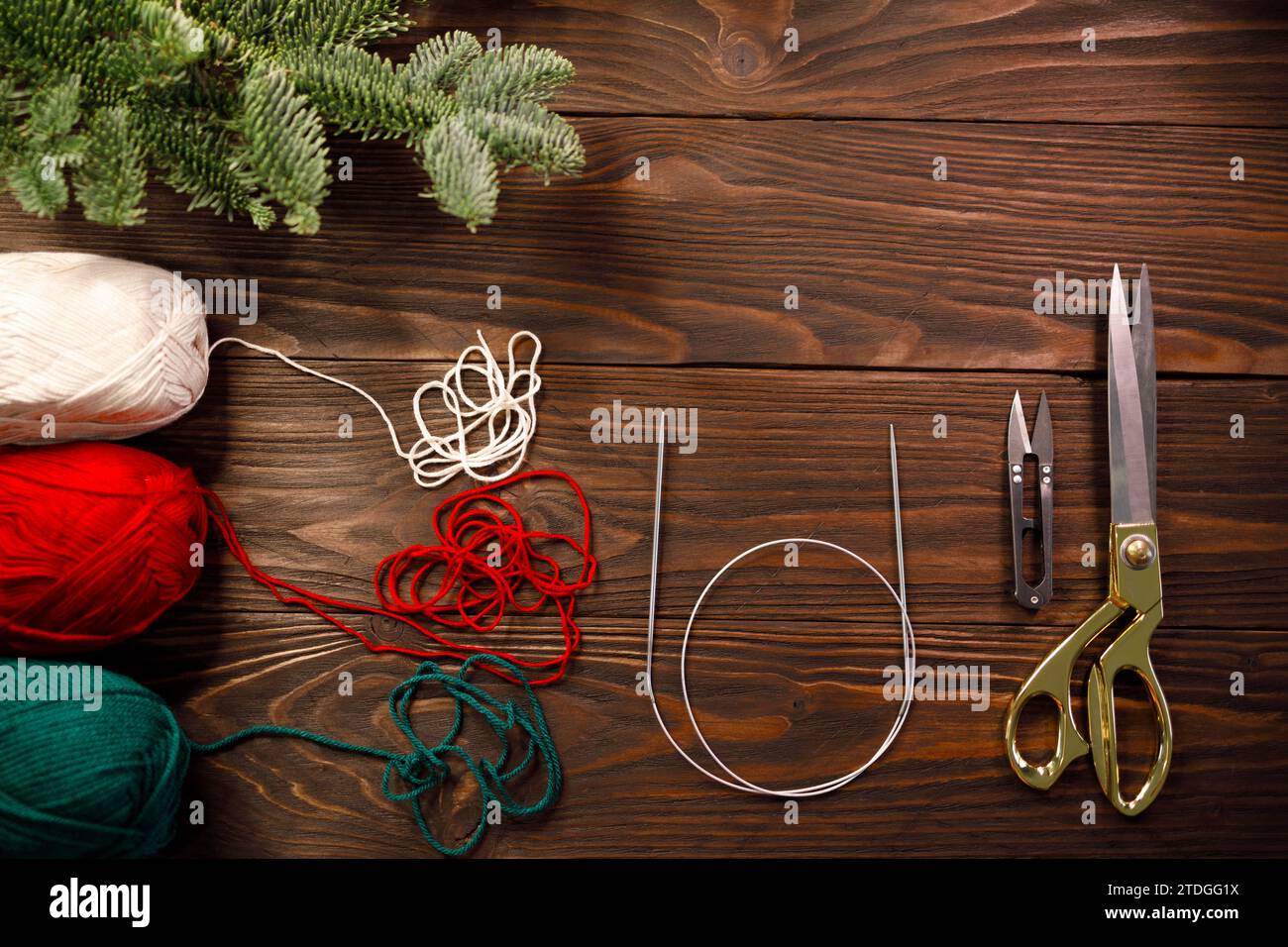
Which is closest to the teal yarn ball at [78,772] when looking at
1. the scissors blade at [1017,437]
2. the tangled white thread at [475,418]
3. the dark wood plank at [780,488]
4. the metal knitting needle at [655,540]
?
the dark wood plank at [780,488]

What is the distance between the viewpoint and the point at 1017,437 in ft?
2.87

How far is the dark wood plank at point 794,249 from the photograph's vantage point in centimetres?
88

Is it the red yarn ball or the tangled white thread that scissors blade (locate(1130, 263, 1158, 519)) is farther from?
the red yarn ball

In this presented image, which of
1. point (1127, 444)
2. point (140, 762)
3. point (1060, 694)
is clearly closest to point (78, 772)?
point (140, 762)

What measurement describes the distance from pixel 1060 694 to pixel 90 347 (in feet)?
2.98

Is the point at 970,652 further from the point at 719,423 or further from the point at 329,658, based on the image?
the point at 329,658

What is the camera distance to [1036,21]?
2.99ft

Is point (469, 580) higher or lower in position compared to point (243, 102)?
lower

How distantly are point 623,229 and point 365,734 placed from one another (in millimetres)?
545

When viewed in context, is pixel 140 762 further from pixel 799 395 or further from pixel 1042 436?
pixel 1042 436

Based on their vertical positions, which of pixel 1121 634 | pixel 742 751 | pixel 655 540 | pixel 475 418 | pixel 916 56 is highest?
pixel 916 56

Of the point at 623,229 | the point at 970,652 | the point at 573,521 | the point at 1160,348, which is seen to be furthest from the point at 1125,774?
the point at 623,229

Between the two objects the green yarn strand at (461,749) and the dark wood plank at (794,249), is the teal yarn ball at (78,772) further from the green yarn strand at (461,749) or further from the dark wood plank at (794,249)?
the dark wood plank at (794,249)

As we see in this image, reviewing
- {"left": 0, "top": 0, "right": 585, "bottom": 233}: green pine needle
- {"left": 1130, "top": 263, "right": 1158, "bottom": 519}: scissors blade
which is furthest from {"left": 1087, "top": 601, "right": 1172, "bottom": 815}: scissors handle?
{"left": 0, "top": 0, "right": 585, "bottom": 233}: green pine needle
